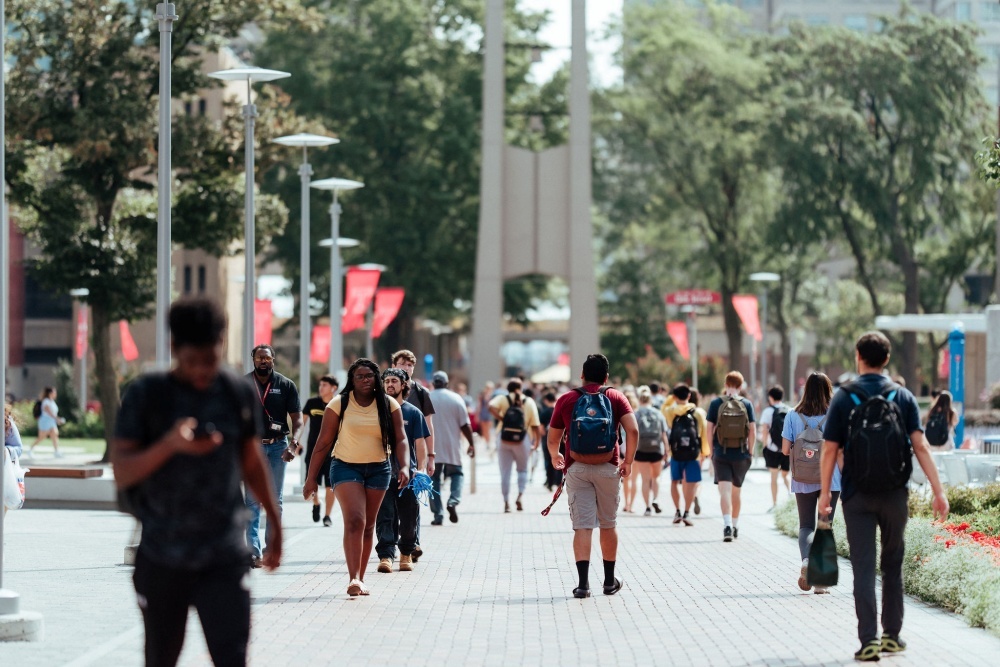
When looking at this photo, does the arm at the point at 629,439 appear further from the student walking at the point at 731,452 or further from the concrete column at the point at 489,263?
the concrete column at the point at 489,263

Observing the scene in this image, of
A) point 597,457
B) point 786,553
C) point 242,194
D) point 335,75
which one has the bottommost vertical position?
point 786,553

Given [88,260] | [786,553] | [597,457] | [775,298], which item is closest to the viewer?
[597,457]

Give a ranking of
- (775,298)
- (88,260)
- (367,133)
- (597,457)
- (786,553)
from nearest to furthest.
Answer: (597,457)
(786,553)
(88,260)
(367,133)
(775,298)

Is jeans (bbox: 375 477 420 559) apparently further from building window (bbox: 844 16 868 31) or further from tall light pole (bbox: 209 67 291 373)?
building window (bbox: 844 16 868 31)

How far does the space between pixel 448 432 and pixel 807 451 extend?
7.02 meters

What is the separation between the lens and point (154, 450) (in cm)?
562

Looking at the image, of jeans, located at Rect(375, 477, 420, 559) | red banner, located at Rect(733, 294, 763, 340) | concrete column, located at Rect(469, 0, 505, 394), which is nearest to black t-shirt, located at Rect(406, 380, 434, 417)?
jeans, located at Rect(375, 477, 420, 559)

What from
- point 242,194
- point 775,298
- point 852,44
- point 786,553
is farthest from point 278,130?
Answer: point 775,298

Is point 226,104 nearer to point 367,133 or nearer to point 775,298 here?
point 367,133

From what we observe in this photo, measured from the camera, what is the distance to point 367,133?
187 ft

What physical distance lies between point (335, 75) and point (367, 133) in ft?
7.68

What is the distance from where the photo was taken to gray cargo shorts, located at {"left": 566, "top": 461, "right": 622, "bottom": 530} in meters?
12.2

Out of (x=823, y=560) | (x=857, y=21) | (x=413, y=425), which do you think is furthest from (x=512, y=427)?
(x=857, y=21)

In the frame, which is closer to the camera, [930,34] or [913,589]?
[913,589]
